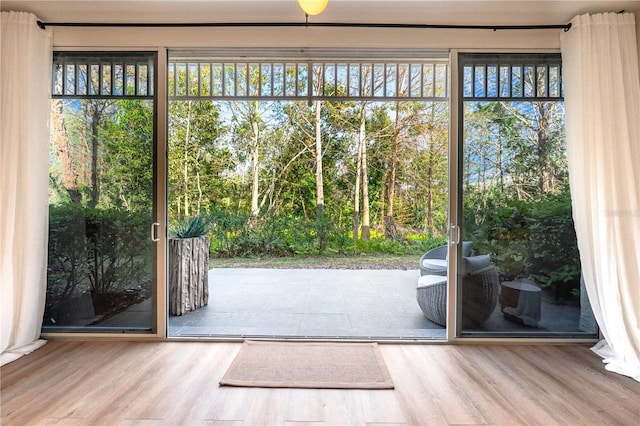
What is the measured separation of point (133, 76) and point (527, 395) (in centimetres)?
376

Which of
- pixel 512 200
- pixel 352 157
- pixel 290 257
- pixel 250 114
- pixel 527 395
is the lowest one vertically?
pixel 527 395

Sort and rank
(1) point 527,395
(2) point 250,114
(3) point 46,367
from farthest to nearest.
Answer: (2) point 250,114 < (3) point 46,367 < (1) point 527,395

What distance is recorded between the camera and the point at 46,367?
93.0 inches

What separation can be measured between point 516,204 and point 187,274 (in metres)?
3.31

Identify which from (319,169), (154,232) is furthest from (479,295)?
(319,169)

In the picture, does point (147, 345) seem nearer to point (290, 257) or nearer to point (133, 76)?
point (133, 76)

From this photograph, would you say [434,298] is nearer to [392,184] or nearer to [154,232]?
[154,232]

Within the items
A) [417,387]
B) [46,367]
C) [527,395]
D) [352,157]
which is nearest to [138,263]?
[46,367]

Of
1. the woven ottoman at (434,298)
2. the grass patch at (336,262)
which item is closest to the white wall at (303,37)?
the woven ottoman at (434,298)

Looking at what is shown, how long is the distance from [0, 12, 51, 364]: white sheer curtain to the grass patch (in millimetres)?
3401

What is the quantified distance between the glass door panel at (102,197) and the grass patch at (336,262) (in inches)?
120

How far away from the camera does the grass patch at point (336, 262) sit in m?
5.96

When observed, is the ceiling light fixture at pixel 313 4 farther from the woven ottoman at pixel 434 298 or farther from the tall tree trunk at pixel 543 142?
the woven ottoman at pixel 434 298

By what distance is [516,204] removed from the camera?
112 inches
